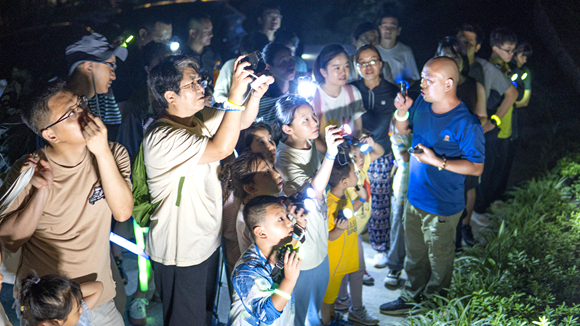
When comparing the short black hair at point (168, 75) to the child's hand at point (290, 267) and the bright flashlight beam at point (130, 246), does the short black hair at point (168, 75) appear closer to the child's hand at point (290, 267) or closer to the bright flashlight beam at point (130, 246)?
the bright flashlight beam at point (130, 246)

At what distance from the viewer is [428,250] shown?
3229 mm

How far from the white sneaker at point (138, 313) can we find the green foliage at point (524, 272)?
185cm

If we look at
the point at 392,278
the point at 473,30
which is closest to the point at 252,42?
the point at 473,30

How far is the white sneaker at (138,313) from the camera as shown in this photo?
115 inches

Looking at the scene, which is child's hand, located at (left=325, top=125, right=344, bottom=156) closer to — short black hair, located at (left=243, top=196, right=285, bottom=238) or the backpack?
short black hair, located at (left=243, top=196, right=285, bottom=238)

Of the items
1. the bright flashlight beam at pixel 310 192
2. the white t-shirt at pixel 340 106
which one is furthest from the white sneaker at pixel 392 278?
the bright flashlight beam at pixel 310 192

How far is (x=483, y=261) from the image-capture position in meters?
3.50

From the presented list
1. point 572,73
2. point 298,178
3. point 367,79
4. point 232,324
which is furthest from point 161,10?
point 572,73

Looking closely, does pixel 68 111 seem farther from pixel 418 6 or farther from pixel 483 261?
pixel 418 6

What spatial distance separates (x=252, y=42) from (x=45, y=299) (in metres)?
3.77

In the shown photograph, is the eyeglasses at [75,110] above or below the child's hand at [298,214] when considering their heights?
above

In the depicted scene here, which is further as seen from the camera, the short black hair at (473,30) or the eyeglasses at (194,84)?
the short black hair at (473,30)

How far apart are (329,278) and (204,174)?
114 centimetres

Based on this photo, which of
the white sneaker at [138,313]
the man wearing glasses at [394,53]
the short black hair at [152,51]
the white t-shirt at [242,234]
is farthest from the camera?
the man wearing glasses at [394,53]
